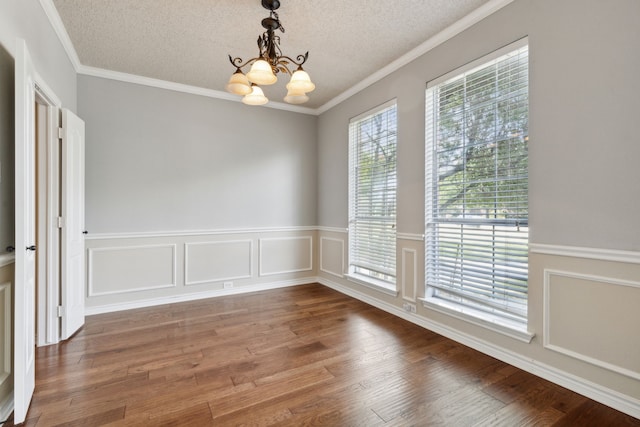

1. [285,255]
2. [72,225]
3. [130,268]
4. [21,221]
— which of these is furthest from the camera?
[285,255]

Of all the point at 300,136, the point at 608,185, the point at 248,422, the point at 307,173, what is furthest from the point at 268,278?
the point at 608,185

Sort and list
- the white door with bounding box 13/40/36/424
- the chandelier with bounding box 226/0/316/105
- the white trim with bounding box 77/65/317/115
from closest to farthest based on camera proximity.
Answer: the white door with bounding box 13/40/36/424, the chandelier with bounding box 226/0/316/105, the white trim with bounding box 77/65/317/115

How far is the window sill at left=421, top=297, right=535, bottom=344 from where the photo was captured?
7.87 feet

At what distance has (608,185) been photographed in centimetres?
194

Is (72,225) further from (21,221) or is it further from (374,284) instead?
(374,284)

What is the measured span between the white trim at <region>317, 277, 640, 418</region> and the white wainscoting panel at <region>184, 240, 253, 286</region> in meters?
2.36

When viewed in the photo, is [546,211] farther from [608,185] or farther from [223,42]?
[223,42]

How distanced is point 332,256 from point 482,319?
257 centimetres

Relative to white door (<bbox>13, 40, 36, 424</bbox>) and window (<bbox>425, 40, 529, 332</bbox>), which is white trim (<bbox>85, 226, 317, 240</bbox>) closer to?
white door (<bbox>13, 40, 36, 424</bbox>)

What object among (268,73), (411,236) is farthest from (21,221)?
(411,236)

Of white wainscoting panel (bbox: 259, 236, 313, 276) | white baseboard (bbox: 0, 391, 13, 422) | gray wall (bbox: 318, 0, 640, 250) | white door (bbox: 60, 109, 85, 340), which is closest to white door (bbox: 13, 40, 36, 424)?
white baseboard (bbox: 0, 391, 13, 422)

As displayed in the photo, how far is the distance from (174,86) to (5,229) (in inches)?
112

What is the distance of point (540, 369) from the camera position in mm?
2279

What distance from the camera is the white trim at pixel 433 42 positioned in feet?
8.41
